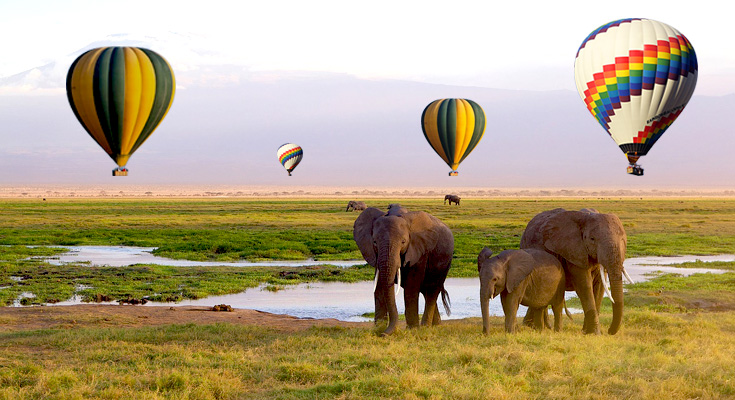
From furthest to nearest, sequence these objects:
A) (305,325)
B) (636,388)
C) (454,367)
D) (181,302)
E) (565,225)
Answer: (181,302) < (305,325) < (565,225) < (454,367) < (636,388)

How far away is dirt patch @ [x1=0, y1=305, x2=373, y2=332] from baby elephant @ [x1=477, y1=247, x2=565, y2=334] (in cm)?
300

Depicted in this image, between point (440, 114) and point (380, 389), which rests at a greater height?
point (440, 114)

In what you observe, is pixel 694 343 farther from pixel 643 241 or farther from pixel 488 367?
pixel 643 241

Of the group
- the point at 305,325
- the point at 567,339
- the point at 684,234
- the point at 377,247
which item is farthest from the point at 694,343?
the point at 684,234

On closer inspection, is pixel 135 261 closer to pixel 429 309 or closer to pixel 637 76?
pixel 429 309

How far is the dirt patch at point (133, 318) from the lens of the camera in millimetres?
15711

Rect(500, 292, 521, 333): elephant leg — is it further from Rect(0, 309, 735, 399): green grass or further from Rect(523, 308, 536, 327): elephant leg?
Rect(523, 308, 536, 327): elephant leg

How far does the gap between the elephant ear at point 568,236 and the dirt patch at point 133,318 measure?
13.4 feet

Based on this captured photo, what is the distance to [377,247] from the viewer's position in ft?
45.0

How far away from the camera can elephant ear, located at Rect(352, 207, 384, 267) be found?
1462 centimetres

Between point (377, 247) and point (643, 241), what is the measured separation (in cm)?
3206

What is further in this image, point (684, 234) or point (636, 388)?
point (684, 234)

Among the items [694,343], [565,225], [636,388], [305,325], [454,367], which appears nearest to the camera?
[636,388]

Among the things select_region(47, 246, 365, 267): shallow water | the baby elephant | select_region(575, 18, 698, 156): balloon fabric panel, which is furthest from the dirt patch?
select_region(575, 18, 698, 156): balloon fabric panel
